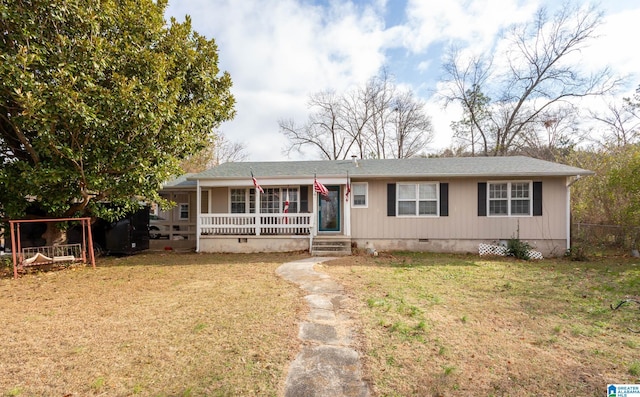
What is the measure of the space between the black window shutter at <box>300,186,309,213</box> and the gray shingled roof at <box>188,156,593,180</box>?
2.55 ft

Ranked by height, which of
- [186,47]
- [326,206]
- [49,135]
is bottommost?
[326,206]

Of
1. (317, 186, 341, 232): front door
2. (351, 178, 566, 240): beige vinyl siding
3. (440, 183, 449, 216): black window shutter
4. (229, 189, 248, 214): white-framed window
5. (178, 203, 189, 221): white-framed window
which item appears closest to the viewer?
(351, 178, 566, 240): beige vinyl siding

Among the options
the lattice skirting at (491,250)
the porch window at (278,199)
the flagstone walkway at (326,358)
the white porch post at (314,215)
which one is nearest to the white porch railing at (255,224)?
the white porch post at (314,215)

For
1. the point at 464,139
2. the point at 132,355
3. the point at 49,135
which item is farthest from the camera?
the point at 464,139

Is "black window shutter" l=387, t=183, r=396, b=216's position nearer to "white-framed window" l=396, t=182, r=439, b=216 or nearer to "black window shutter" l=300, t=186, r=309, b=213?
"white-framed window" l=396, t=182, r=439, b=216

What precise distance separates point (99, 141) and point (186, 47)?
3.85 m

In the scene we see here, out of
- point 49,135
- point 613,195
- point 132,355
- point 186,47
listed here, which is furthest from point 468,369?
point 613,195

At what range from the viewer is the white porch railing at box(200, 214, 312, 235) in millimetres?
11852

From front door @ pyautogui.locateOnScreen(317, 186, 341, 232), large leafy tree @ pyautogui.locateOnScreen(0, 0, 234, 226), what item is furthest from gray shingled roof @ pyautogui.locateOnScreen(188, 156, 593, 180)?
large leafy tree @ pyautogui.locateOnScreen(0, 0, 234, 226)

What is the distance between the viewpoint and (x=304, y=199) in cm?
1303

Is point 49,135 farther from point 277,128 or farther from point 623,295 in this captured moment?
point 277,128

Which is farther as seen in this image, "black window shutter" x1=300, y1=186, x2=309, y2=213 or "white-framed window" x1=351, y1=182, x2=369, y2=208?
"black window shutter" x1=300, y1=186, x2=309, y2=213

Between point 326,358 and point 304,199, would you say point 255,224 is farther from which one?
point 326,358

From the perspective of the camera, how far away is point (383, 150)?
1209 inches
